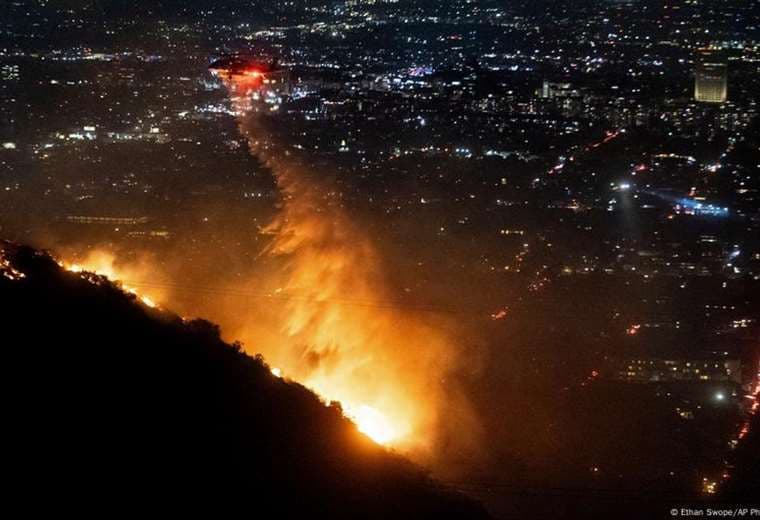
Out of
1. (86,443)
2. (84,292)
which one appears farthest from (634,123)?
(86,443)

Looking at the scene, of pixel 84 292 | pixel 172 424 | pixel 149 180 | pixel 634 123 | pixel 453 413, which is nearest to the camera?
pixel 172 424

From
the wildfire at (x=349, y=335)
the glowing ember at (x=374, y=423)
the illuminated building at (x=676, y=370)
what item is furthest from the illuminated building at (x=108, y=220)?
the illuminated building at (x=676, y=370)

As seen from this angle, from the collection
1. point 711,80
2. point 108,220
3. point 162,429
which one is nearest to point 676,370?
point 162,429

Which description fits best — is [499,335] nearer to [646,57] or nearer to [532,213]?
[532,213]

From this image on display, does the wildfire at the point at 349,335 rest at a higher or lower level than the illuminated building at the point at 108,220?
lower

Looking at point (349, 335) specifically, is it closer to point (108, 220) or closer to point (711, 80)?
point (108, 220)

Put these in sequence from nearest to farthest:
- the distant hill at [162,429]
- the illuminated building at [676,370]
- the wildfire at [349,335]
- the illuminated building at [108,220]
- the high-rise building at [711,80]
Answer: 1. the distant hill at [162,429]
2. the wildfire at [349,335]
3. the illuminated building at [676,370]
4. the illuminated building at [108,220]
5. the high-rise building at [711,80]

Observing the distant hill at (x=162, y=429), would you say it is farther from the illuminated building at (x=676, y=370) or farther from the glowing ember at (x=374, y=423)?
the illuminated building at (x=676, y=370)

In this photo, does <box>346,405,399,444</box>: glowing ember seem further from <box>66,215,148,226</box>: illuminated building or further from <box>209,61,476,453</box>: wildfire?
<box>66,215,148,226</box>: illuminated building
